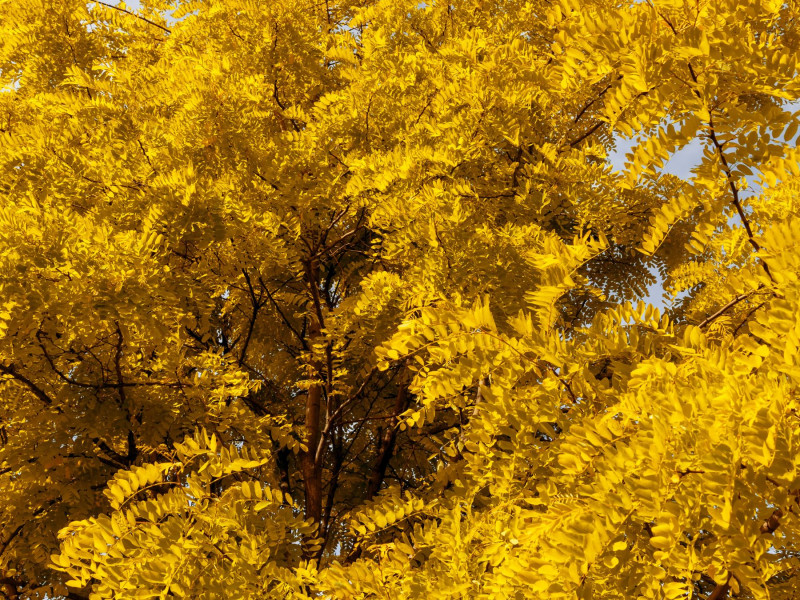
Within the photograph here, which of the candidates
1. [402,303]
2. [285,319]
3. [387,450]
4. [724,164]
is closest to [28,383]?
[285,319]

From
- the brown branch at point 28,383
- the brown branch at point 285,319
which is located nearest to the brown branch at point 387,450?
the brown branch at point 285,319

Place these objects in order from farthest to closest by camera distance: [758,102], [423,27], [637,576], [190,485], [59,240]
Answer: [423,27], [758,102], [59,240], [190,485], [637,576]

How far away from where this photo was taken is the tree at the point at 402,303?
185 centimetres

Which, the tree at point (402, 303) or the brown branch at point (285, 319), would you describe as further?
the brown branch at point (285, 319)

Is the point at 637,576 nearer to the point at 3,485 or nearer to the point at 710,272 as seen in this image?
the point at 710,272

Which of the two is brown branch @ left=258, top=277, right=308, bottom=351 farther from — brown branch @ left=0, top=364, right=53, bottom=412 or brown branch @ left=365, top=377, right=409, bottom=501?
brown branch @ left=0, top=364, right=53, bottom=412

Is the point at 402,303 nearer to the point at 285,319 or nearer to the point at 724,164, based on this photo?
the point at 285,319

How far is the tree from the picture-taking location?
185 cm

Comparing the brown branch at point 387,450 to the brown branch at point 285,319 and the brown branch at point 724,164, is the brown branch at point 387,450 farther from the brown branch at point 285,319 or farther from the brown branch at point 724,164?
the brown branch at point 724,164

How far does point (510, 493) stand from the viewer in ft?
9.14

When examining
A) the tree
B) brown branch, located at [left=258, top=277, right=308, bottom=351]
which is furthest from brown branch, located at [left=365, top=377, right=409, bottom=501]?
brown branch, located at [left=258, top=277, right=308, bottom=351]

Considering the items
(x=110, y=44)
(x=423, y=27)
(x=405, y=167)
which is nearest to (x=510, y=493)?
(x=405, y=167)

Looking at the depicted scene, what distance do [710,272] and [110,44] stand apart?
6.49 metres

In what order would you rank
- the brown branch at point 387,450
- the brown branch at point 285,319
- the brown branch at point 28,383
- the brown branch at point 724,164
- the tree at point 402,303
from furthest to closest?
the brown branch at point 387,450
the brown branch at point 285,319
the brown branch at point 28,383
the brown branch at point 724,164
the tree at point 402,303
